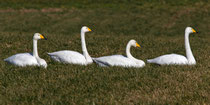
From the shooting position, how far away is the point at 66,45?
51.2 ft

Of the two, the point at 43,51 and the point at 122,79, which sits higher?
the point at 122,79

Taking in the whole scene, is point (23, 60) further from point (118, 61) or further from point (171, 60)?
point (171, 60)

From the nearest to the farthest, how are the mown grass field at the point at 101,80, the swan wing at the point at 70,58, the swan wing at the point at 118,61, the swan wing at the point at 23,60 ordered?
1. the mown grass field at the point at 101,80
2. the swan wing at the point at 23,60
3. the swan wing at the point at 118,61
4. the swan wing at the point at 70,58

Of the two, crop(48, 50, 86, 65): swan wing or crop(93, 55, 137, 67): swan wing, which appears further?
crop(48, 50, 86, 65): swan wing

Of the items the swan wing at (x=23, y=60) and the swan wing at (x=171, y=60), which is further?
the swan wing at (x=171, y=60)

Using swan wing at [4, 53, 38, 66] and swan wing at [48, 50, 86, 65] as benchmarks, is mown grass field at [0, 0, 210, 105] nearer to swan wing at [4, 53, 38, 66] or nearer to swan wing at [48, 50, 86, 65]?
swan wing at [48, 50, 86, 65]

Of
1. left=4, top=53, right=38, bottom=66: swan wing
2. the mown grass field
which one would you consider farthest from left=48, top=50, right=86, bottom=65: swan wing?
left=4, top=53, right=38, bottom=66: swan wing

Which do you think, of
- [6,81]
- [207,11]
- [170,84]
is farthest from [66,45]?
[207,11]

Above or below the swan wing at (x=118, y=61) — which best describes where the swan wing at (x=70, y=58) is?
below

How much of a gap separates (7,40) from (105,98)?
10353 mm

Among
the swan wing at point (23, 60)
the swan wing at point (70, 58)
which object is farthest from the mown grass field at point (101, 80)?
the swan wing at point (23, 60)

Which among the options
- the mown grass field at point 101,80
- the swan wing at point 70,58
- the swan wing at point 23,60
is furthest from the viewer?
the swan wing at point 70,58

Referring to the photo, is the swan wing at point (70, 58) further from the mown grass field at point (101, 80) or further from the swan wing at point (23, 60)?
the swan wing at point (23, 60)

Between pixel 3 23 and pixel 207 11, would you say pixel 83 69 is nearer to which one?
pixel 3 23
